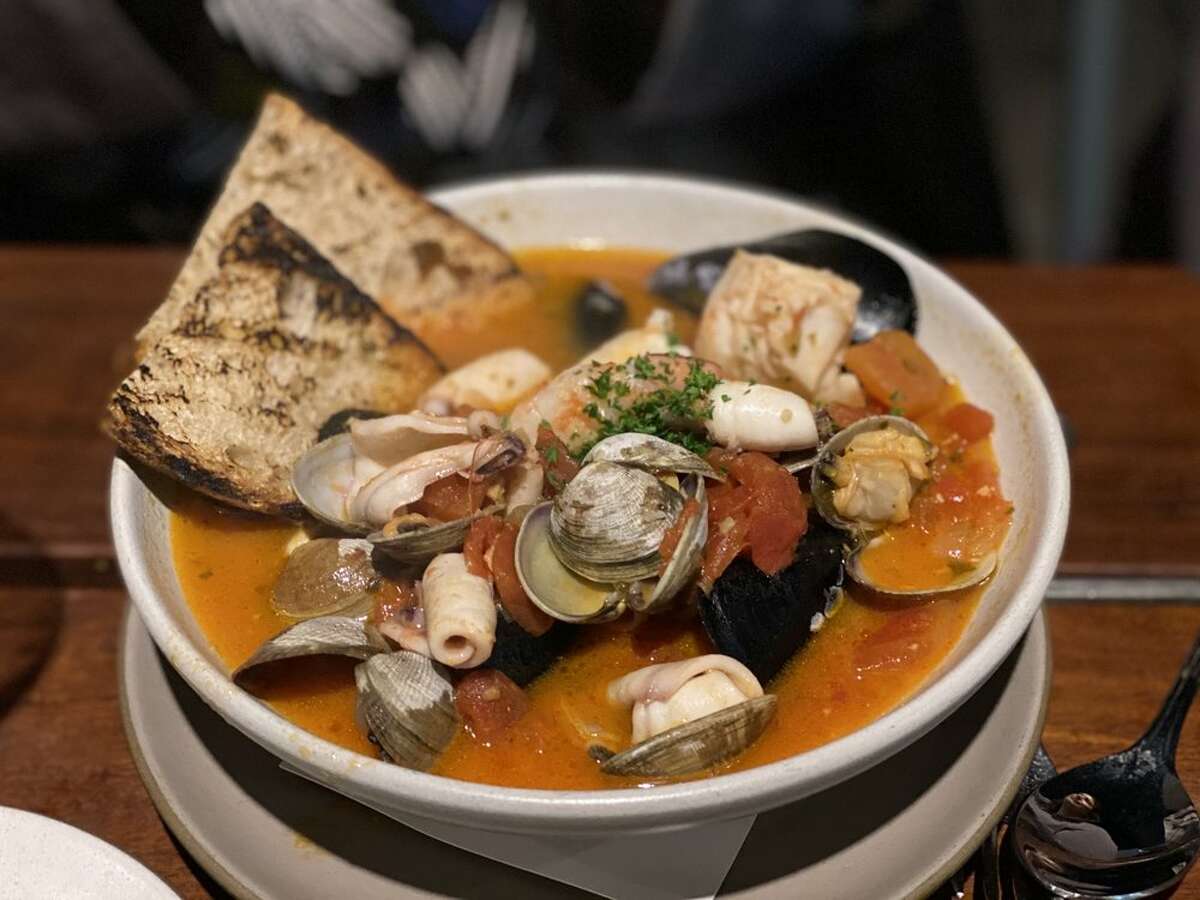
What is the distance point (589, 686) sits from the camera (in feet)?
6.06

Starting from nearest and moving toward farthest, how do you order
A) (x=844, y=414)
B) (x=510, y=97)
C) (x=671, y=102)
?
(x=844, y=414) < (x=510, y=97) < (x=671, y=102)

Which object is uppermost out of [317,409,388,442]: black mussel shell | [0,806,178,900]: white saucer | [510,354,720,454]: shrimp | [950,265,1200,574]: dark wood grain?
[510,354,720,454]: shrimp

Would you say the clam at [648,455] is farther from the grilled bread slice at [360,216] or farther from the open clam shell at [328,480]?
the grilled bread slice at [360,216]

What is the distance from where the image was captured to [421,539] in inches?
71.4

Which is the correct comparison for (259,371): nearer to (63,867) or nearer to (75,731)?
(75,731)

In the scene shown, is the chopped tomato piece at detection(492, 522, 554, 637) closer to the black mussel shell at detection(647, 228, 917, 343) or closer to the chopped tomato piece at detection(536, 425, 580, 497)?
the chopped tomato piece at detection(536, 425, 580, 497)

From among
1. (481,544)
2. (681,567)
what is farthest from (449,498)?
(681,567)

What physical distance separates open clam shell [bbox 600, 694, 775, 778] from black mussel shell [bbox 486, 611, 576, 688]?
238mm

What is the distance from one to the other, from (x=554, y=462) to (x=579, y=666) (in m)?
0.36

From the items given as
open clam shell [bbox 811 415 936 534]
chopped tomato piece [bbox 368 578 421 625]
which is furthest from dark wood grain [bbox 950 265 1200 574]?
chopped tomato piece [bbox 368 578 421 625]

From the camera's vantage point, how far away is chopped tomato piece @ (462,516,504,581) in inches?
71.1

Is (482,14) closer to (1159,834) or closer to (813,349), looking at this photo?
(813,349)

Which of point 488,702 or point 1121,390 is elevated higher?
point 488,702

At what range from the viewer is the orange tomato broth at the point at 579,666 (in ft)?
5.63
